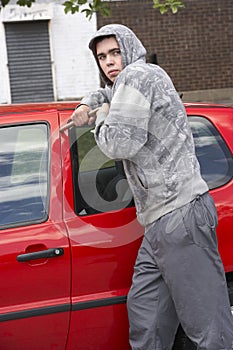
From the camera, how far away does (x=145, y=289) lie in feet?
9.16

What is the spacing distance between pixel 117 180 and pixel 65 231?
1.38 feet

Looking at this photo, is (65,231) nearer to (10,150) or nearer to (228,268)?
(10,150)

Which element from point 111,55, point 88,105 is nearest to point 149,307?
point 88,105

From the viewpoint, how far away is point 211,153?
3.20 meters

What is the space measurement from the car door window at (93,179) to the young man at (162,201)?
0.25 metres

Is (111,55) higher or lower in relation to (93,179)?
higher

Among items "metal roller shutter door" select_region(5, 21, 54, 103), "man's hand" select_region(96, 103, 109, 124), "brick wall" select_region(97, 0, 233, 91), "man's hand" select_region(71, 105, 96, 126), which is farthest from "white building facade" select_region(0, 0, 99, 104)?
"man's hand" select_region(96, 103, 109, 124)

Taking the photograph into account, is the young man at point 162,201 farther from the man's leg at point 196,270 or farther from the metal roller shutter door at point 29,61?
the metal roller shutter door at point 29,61

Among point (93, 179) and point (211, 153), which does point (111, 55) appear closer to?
point (93, 179)

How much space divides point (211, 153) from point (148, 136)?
0.65 meters

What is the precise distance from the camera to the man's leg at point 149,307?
2.77m

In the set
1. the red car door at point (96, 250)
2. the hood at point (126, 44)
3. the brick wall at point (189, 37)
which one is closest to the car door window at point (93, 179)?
the red car door at point (96, 250)

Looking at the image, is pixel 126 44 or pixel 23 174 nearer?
pixel 126 44

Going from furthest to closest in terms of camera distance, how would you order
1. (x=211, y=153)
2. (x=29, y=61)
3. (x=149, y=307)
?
1. (x=29, y=61)
2. (x=211, y=153)
3. (x=149, y=307)
